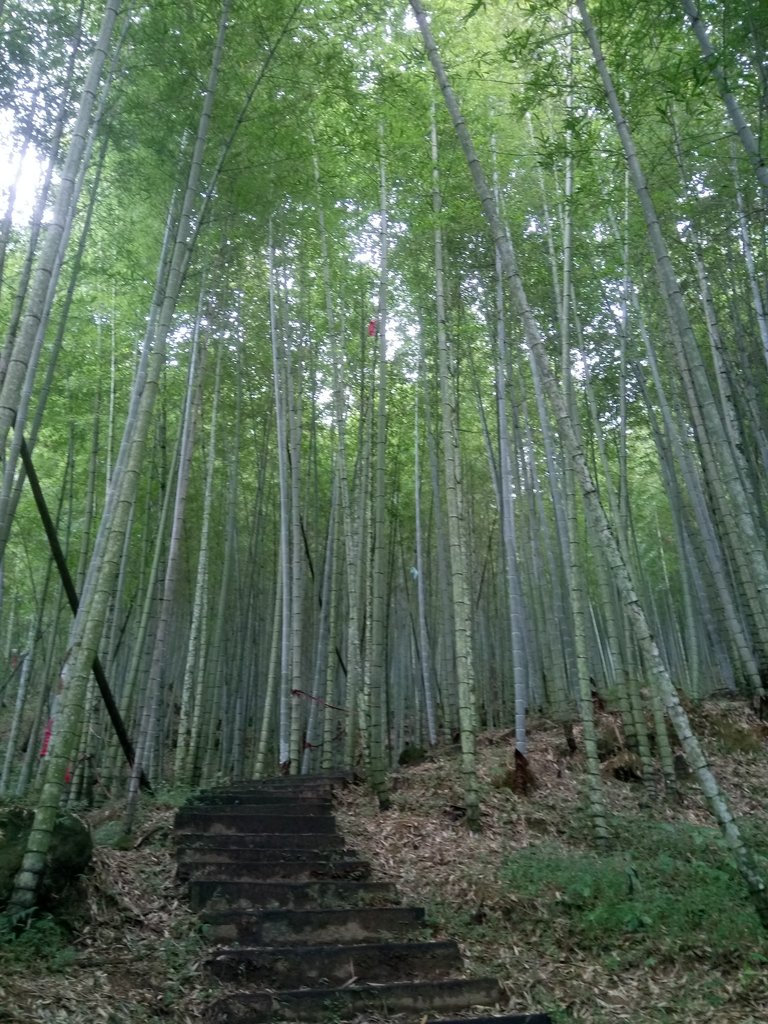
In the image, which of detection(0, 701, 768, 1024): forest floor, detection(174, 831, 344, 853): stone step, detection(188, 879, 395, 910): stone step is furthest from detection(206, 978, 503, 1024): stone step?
detection(174, 831, 344, 853): stone step

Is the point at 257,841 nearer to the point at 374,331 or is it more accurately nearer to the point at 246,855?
the point at 246,855

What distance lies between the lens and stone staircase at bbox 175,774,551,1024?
2.85m

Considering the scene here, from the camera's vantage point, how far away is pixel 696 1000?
293 cm

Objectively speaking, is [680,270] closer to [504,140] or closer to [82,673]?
[504,140]

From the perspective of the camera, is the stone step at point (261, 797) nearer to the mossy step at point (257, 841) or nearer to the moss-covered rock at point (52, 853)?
the mossy step at point (257, 841)

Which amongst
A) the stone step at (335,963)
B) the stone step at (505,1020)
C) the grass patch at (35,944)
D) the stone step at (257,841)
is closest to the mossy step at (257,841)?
the stone step at (257,841)

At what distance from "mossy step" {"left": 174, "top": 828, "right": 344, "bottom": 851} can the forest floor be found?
0.14 m

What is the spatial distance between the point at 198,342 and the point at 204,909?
13.7ft

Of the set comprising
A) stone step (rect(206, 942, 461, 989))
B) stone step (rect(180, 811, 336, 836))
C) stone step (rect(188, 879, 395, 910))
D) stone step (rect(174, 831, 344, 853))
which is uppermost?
stone step (rect(180, 811, 336, 836))

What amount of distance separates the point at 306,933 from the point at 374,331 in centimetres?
465

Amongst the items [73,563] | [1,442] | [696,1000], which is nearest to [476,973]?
[696,1000]

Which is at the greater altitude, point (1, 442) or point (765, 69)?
point (765, 69)

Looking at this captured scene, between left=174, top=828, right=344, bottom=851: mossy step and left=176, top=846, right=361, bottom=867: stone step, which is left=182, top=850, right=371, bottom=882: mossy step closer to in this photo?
left=176, top=846, right=361, bottom=867: stone step

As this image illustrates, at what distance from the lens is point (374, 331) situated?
6535mm
